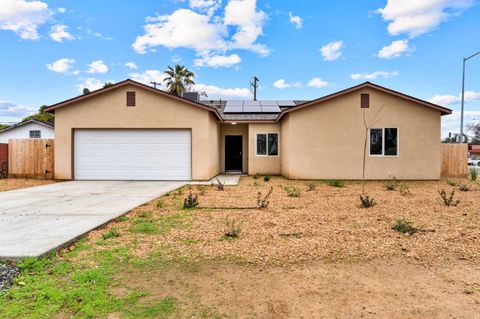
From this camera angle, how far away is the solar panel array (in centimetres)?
1897

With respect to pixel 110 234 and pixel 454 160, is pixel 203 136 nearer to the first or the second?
pixel 110 234

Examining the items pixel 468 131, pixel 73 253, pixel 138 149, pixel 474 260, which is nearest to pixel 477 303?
pixel 474 260

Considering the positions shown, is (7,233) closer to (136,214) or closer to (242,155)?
(136,214)

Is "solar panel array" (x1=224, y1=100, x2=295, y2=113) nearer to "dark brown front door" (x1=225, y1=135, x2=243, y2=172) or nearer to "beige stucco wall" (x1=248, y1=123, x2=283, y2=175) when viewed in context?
"dark brown front door" (x1=225, y1=135, x2=243, y2=172)

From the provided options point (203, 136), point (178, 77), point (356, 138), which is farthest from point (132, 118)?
point (178, 77)

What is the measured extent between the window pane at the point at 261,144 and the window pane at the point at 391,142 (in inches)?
235

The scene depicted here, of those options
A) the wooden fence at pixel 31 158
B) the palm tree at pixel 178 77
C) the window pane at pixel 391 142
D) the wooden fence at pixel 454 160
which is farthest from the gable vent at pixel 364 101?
the palm tree at pixel 178 77

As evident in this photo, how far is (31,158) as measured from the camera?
570 inches

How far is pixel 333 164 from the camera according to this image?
14.4 m

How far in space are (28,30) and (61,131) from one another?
644cm

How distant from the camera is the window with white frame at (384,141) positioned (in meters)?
14.2

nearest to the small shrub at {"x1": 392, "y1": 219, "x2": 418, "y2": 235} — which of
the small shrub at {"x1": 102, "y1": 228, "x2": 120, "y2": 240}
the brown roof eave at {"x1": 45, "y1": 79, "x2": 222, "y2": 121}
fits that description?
the small shrub at {"x1": 102, "y1": 228, "x2": 120, "y2": 240}

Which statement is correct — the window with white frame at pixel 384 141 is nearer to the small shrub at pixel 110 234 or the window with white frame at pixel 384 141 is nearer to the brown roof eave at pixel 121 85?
the brown roof eave at pixel 121 85

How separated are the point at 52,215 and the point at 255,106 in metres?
15.4
